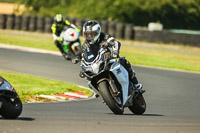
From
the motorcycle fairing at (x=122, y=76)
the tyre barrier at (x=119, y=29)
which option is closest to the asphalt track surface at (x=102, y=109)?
the motorcycle fairing at (x=122, y=76)

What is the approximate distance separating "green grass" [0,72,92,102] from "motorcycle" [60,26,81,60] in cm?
552

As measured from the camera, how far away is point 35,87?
12.8m

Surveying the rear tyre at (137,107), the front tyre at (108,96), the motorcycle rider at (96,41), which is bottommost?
the rear tyre at (137,107)

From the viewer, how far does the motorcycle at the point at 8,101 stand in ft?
23.1

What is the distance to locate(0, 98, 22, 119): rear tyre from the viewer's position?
23.4ft

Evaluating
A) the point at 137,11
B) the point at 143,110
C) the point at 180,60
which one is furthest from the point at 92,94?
the point at 137,11

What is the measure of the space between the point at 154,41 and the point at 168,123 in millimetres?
24596

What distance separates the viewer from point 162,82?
53.6 ft

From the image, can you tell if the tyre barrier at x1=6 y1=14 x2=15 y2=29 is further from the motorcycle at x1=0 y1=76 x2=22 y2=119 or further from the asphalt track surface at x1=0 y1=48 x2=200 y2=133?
the motorcycle at x1=0 y1=76 x2=22 y2=119

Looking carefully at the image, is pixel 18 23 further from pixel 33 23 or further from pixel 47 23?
pixel 47 23

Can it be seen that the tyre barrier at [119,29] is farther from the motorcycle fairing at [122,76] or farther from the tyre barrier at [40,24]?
the motorcycle fairing at [122,76]

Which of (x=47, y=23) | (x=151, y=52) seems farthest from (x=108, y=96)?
(x=47, y=23)

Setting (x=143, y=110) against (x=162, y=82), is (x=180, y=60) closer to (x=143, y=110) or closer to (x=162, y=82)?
(x=162, y=82)

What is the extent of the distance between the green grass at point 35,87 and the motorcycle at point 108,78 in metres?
2.56
